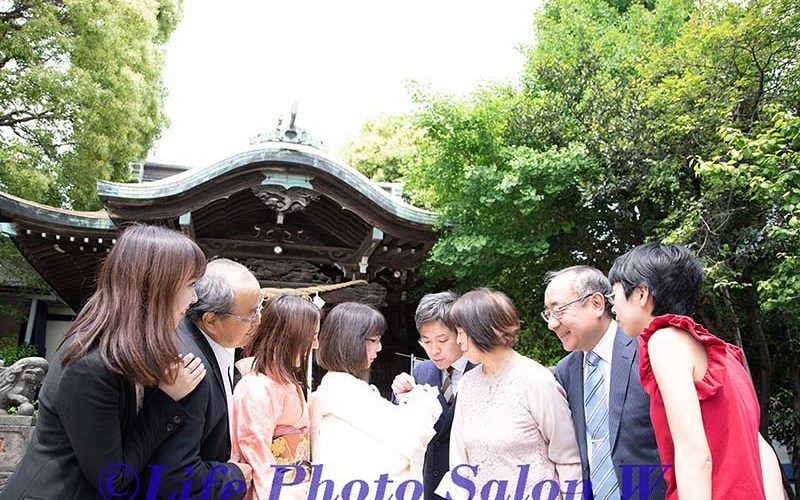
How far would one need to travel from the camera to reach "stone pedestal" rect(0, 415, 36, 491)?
5.70 metres

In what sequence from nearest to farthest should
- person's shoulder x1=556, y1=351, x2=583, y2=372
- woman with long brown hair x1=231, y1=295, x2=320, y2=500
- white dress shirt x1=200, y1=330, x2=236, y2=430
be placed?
white dress shirt x1=200, y1=330, x2=236, y2=430
woman with long brown hair x1=231, y1=295, x2=320, y2=500
person's shoulder x1=556, y1=351, x2=583, y2=372

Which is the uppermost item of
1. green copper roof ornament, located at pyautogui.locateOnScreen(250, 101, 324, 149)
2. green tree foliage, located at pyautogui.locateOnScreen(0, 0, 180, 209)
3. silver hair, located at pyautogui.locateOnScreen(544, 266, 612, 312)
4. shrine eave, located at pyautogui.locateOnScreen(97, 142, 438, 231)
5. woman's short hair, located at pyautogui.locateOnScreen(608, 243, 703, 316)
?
Answer: green tree foliage, located at pyautogui.locateOnScreen(0, 0, 180, 209)

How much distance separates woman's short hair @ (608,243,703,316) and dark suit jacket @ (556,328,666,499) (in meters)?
0.40

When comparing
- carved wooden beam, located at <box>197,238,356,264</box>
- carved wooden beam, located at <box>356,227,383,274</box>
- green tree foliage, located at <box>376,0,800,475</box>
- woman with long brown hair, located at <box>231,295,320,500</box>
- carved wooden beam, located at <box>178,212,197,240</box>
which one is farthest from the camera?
carved wooden beam, located at <box>197,238,356,264</box>

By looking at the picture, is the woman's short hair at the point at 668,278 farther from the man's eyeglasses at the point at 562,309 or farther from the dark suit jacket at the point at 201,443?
the dark suit jacket at the point at 201,443

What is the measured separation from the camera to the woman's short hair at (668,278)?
2.01 meters

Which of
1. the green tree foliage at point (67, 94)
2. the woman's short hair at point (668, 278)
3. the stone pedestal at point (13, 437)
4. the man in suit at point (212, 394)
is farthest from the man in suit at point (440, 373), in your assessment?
the green tree foliage at point (67, 94)

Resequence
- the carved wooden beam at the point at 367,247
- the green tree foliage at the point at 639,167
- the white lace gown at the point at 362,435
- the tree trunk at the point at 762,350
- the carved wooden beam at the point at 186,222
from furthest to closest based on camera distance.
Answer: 1. the carved wooden beam at the point at 367,247
2. the carved wooden beam at the point at 186,222
3. the tree trunk at the point at 762,350
4. the green tree foliage at the point at 639,167
5. the white lace gown at the point at 362,435

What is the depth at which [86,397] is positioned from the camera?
1.43 meters

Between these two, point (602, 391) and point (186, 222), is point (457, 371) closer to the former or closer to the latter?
point (602, 391)

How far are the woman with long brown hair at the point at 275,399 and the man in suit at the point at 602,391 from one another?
45.8 inches

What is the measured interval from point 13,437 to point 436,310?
→ 5.00 m

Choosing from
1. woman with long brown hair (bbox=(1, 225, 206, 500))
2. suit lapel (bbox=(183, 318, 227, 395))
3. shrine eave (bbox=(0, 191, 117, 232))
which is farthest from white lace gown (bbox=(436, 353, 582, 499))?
shrine eave (bbox=(0, 191, 117, 232))

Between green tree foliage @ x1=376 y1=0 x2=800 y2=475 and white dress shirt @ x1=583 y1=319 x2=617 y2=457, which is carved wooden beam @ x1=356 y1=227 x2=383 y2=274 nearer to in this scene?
green tree foliage @ x1=376 y1=0 x2=800 y2=475
